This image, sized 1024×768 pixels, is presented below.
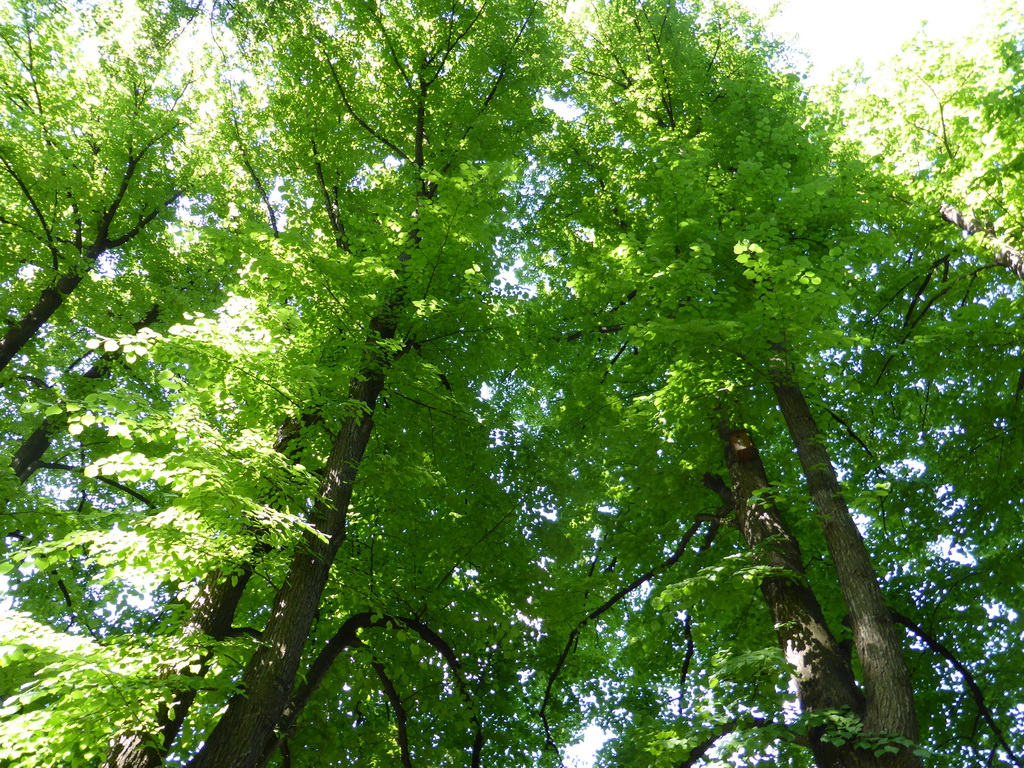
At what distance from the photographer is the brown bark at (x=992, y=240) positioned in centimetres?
601

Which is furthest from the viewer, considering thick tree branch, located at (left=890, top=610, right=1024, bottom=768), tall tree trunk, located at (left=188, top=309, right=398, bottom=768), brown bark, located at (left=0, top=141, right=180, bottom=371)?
brown bark, located at (left=0, top=141, right=180, bottom=371)

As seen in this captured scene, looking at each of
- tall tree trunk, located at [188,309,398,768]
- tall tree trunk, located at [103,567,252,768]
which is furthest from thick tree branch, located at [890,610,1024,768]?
tall tree trunk, located at [103,567,252,768]

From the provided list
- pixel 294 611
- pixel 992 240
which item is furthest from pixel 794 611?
pixel 294 611

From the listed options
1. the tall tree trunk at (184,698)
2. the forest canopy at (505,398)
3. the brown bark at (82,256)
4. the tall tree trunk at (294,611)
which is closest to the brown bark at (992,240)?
the forest canopy at (505,398)

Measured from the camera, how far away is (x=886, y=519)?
741 centimetres

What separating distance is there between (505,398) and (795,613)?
6.10m

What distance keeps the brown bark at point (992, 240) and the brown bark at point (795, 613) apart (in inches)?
114

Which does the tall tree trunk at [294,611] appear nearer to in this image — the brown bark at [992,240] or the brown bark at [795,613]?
the brown bark at [795,613]

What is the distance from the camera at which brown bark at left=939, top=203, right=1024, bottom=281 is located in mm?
6012

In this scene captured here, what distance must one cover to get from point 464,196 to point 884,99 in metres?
5.62

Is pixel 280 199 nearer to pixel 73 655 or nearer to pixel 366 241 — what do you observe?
pixel 366 241

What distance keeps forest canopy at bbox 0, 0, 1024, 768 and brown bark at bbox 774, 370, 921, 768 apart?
0.11 ft

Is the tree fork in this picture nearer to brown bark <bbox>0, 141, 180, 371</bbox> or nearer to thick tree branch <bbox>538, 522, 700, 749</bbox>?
thick tree branch <bbox>538, 522, 700, 749</bbox>

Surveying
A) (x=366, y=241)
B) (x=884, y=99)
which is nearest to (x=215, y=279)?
(x=366, y=241)
